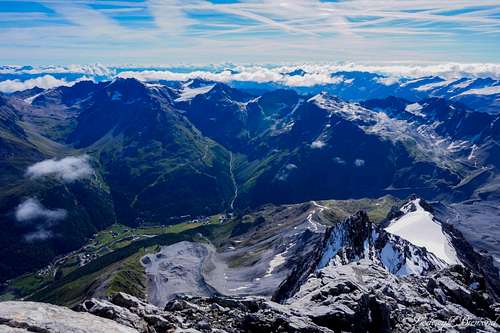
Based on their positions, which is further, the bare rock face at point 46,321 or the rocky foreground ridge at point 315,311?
the rocky foreground ridge at point 315,311

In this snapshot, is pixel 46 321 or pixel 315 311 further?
pixel 315 311

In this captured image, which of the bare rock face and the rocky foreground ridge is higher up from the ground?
the bare rock face

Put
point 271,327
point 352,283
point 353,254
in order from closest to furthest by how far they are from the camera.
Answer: point 271,327
point 352,283
point 353,254

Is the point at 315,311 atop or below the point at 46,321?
below

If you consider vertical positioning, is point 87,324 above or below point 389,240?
above

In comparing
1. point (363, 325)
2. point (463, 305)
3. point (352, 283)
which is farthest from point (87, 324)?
point (463, 305)

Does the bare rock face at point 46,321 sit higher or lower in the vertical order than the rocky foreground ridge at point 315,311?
higher

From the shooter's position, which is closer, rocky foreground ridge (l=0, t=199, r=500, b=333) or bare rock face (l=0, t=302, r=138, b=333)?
bare rock face (l=0, t=302, r=138, b=333)

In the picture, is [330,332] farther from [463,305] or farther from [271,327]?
[463,305]
